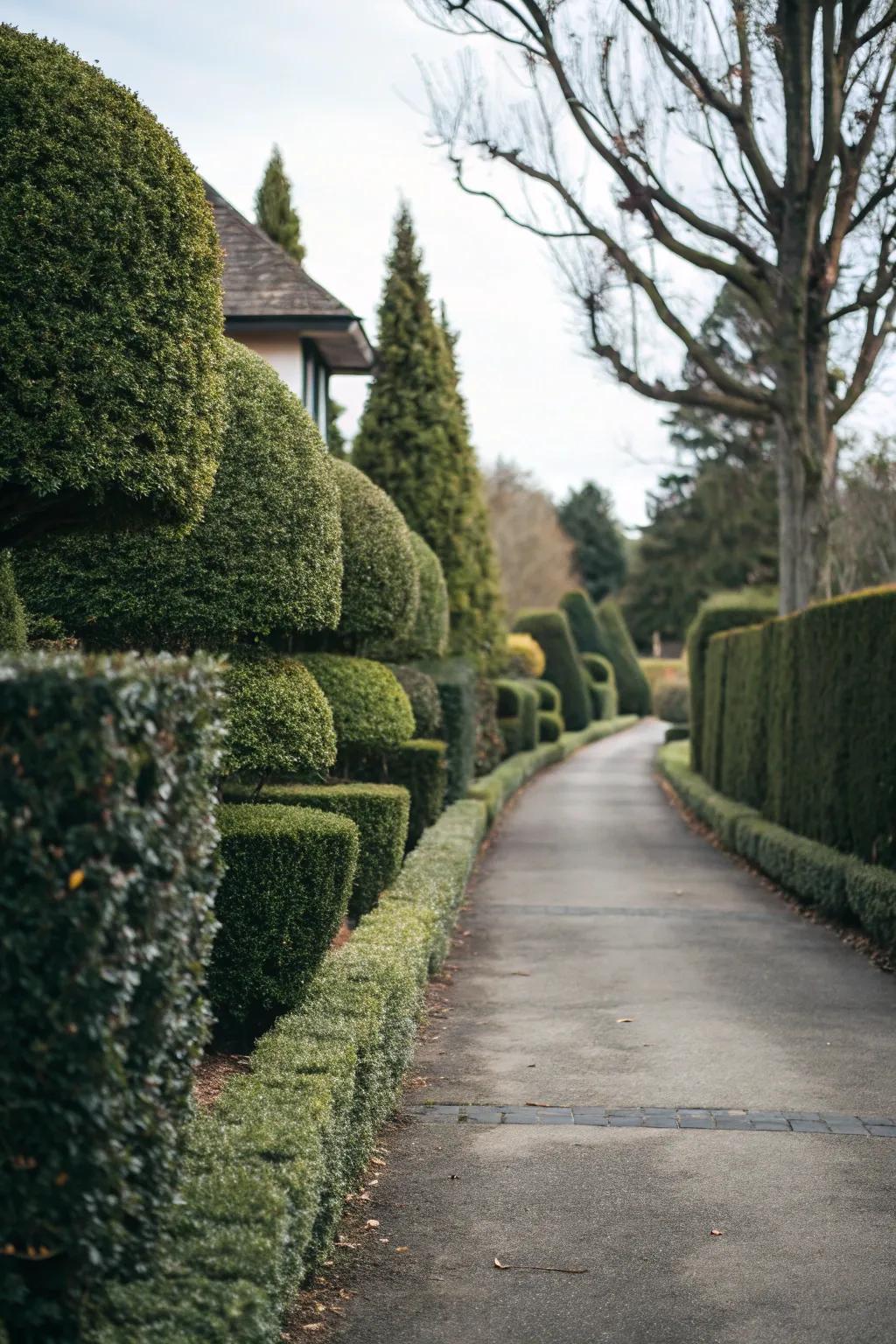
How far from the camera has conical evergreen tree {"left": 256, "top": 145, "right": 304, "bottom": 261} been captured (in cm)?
2348

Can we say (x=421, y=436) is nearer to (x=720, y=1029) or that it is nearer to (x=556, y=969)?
(x=556, y=969)

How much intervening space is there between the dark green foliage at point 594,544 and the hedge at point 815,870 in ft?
192

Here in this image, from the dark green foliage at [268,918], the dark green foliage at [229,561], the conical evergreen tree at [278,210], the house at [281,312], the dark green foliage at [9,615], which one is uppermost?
the conical evergreen tree at [278,210]

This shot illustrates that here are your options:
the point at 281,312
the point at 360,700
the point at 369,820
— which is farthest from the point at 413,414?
the point at 369,820

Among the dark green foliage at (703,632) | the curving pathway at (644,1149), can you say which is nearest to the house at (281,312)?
the curving pathway at (644,1149)

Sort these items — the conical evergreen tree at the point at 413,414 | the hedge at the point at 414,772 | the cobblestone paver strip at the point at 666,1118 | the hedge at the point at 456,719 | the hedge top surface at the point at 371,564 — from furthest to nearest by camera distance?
the conical evergreen tree at the point at 413,414
the hedge at the point at 456,719
the hedge at the point at 414,772
the hedge top surface at the point at 371,564
the cobblestone paver strip at the point at 666,1118

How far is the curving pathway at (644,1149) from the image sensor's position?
15.4ft

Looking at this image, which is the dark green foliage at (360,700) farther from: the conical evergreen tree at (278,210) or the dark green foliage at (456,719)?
the conical evergreen tree at (278,210)

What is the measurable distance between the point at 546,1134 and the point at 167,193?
4.72 metres

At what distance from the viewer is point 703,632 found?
2609 centimetres

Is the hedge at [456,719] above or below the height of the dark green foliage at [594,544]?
below

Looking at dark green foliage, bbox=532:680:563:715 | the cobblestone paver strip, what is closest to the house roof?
the cobblestone paver strip

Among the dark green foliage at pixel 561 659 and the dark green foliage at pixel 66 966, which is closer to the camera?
the dark green foliage at pixel 66 966

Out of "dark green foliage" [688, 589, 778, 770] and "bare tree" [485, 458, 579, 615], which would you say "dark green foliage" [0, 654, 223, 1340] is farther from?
"bare tree" [485, 458, 579, 615]
